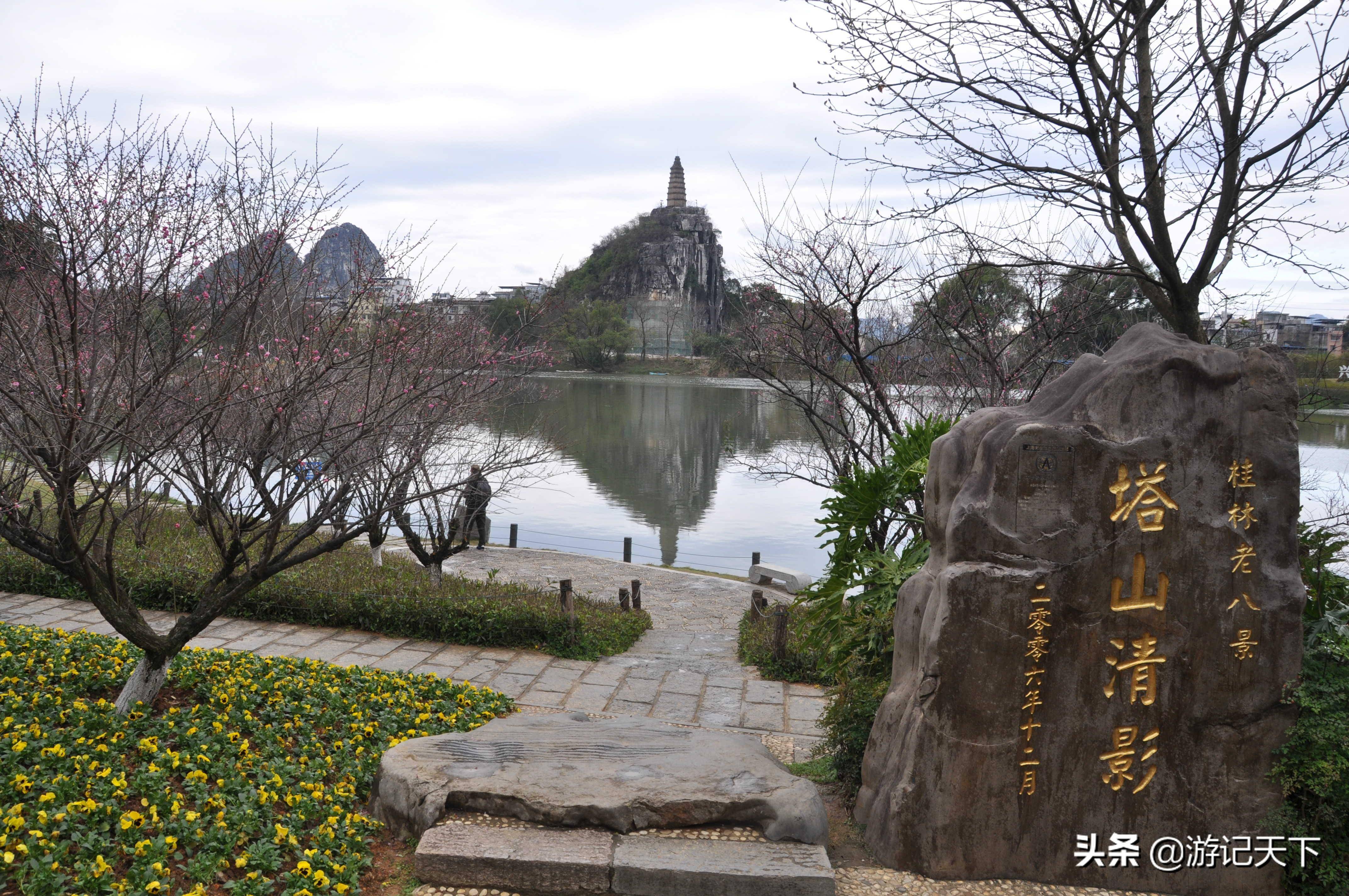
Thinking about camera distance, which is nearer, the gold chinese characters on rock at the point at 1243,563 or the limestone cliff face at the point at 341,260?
the gold chinese characters on rock at the point at 1243,563

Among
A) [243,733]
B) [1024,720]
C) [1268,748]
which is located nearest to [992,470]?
[1024,720]

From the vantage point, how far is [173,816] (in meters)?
3.26

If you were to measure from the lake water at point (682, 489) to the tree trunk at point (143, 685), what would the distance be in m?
5.13

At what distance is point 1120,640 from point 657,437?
69.0 ft

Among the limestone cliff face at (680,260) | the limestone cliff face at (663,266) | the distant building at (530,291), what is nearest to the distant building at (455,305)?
the distant building at (530,291)

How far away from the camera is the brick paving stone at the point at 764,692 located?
6191 mm

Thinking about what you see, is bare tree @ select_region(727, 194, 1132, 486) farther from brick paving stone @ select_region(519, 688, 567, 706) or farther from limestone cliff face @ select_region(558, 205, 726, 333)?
limestone cliff face @ select_region(558, 205, 726, 333)

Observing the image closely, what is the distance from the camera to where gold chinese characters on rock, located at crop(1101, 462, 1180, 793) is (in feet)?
11.1

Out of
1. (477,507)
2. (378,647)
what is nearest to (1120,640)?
(378,647)

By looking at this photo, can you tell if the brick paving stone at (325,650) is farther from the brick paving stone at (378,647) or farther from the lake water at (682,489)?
the lake water at (682,489)

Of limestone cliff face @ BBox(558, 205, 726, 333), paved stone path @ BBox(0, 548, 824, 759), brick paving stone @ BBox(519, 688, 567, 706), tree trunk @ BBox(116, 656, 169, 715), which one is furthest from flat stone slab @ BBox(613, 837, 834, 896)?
limestone cliff face @ BBox(558, 205, 726, 333)

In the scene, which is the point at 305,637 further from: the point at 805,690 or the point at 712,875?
the point at 712,875

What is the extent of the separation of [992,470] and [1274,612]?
120cm

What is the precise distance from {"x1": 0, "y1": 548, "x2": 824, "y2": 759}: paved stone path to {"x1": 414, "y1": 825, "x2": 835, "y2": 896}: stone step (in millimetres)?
2073
